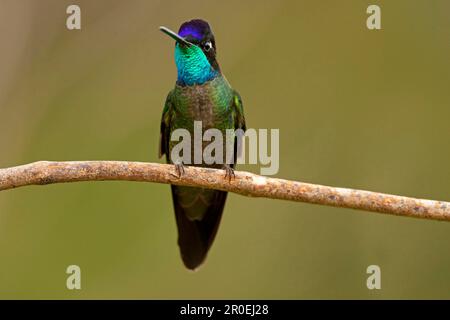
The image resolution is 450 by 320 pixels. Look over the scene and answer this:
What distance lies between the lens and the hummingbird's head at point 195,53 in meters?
5.23

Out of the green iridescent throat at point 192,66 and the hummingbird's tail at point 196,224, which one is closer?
the green iridescent throat at point 192,66

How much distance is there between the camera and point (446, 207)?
4.10 meters

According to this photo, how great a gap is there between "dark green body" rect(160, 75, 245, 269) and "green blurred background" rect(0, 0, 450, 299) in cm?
234

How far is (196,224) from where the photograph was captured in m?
5.93

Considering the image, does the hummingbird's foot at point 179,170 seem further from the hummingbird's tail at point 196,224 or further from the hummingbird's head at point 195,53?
the hummingbird's tail at point 196,224

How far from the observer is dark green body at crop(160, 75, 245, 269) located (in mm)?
5371

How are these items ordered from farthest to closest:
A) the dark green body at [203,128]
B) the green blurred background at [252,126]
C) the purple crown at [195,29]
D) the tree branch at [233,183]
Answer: the green blurred background at [252,126], the dark green body at [203,128], the purple crown at [195,29], the tree branch at [233,183]

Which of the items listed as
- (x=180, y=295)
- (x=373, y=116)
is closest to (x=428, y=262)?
(x=373, y=116)

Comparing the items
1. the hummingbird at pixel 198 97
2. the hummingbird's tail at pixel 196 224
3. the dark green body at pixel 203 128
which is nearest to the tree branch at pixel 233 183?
the hummingbird at pixel 198 97

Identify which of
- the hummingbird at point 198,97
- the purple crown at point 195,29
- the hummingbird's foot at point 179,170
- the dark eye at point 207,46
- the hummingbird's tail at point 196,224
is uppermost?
the purple crown at point 195,29

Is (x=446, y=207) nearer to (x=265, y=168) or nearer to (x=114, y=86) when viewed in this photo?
(x=265, y=168)

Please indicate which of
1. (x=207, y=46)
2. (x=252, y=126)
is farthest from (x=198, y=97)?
(x=252, y=126)

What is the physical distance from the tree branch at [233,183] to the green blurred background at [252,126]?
3.96 metres

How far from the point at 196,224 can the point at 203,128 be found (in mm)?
950
